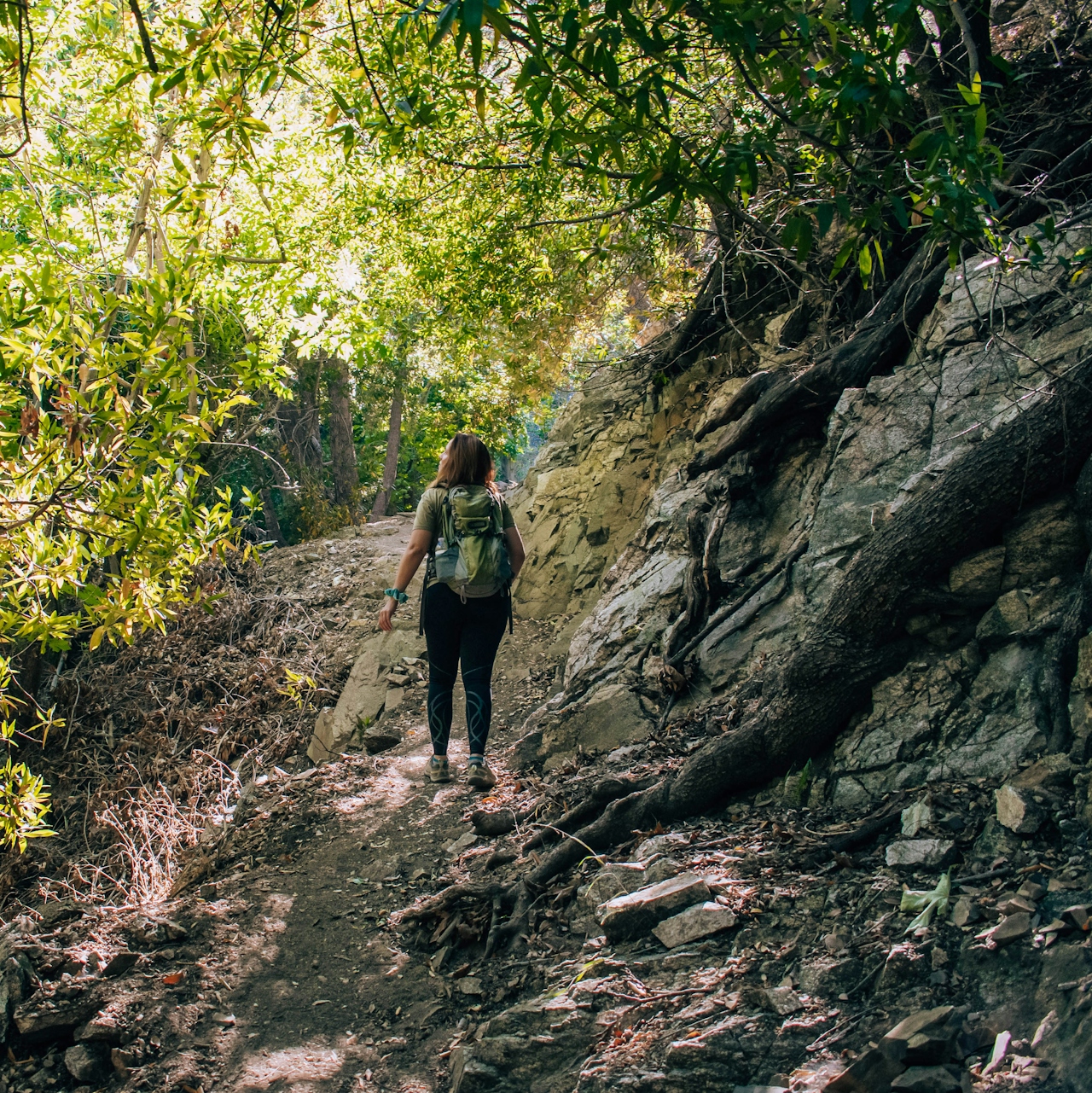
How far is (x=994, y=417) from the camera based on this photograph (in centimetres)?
A: 393

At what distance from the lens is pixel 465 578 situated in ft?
16.0

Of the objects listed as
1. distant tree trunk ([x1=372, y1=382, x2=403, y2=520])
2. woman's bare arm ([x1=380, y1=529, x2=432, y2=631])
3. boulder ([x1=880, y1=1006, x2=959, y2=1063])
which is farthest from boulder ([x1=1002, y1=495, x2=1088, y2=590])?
distant tree trunk ([x1=372, y1=382, x2=403, y2=520])

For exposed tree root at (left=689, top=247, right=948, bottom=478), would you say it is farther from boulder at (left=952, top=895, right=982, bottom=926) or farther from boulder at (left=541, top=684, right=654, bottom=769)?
boulder at (left=952, top=895, right=982, bottom=926)

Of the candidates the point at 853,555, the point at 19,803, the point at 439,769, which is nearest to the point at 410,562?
the point at 439,769

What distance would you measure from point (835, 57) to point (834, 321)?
4.65m

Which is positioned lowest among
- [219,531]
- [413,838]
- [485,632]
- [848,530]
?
[413,838]

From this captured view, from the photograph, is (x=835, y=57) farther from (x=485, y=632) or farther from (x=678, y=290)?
(x=678, y=290)

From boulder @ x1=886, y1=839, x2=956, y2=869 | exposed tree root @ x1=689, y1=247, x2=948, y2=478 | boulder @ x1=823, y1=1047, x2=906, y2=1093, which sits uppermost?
exposed tree root @ x1=689, y1=247, x2=948, y2=478

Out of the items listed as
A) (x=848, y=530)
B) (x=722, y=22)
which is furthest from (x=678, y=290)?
(x=722, y=22)

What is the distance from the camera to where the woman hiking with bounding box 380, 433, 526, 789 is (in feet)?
16.1

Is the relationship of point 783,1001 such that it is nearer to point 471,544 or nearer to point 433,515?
point 471,544

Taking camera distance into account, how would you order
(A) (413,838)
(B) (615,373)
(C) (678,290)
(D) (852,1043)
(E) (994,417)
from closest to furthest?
(D) (852,1043) → (E) (994,417) → (A) (413,838) → (C) (678,290) → (B) (615,373)

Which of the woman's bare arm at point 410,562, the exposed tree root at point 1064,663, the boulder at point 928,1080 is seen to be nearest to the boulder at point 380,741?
the woman's bare arm at point 410,562

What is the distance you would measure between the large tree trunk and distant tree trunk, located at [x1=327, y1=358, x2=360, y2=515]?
17.2m
